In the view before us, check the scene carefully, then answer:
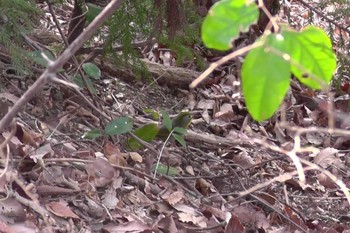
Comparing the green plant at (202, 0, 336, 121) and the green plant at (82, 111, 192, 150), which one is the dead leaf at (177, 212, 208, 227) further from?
the green plant at (202, 0, 336, 121)

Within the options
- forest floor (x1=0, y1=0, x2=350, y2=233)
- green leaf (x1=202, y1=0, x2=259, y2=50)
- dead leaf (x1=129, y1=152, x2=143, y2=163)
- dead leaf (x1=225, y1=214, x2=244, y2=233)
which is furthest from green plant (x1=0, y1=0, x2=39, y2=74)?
green leaf (x1=202, y1=0, x2=259, y2=50)

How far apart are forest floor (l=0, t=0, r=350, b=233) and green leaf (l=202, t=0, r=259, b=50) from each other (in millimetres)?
824

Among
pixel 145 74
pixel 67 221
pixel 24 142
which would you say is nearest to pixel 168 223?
pixel 67 221

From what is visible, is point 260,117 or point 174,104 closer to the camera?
point 260,117

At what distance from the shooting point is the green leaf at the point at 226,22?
74 centimetres

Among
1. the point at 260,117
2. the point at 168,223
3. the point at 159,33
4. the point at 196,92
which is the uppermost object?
the point at 260,117

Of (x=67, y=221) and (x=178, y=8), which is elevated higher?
(x=178, y=8)

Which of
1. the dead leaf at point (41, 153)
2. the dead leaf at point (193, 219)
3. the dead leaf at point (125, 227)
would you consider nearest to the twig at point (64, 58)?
the dead leaf at point (125, 227)

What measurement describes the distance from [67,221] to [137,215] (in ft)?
0.97

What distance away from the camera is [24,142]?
2.23 m

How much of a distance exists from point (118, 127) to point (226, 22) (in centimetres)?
175

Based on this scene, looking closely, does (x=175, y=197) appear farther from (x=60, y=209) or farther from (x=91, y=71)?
(x=91, y=71)

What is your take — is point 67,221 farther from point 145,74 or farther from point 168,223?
point 145,74

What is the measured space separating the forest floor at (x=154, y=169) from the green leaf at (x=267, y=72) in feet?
2.63
